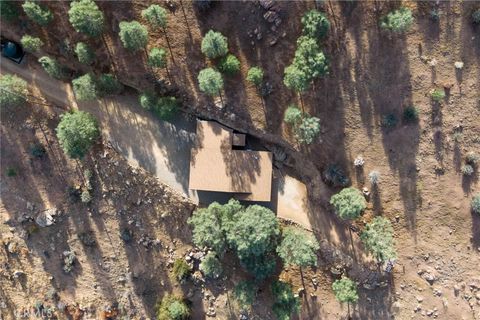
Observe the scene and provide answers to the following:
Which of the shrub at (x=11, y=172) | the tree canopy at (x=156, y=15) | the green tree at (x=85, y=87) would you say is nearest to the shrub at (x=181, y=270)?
the green tree at (x=85, y=87)

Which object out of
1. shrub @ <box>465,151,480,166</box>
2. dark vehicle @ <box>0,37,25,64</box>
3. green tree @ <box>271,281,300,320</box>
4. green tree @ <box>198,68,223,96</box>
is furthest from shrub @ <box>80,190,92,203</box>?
shrub @ <box>465,151,480,166</box>

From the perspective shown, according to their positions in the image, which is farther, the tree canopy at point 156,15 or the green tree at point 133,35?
the tree canopy at point 156,15

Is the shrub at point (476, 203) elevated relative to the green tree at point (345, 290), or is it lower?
elevated

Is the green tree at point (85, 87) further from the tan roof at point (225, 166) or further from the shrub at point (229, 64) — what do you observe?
the shrub at point (229, 64)

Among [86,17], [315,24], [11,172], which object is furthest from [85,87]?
[315,24]

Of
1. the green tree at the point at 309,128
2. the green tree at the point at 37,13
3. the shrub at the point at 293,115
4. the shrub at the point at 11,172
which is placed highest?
the green tree at the point at 37,13

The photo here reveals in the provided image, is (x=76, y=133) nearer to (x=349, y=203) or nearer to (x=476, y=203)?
(x=349, y=203)

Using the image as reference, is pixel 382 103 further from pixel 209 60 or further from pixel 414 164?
pixel 209 60
